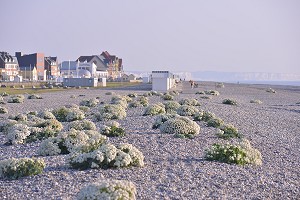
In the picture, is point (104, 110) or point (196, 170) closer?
point (196, 170)

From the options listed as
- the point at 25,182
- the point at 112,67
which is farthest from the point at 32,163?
the point at 112,67

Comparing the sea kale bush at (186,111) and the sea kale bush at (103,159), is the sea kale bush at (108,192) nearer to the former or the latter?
the sea kale bush at (103,159)

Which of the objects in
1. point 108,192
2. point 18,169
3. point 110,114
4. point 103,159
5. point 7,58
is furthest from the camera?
point 7,58

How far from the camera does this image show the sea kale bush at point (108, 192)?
707cm

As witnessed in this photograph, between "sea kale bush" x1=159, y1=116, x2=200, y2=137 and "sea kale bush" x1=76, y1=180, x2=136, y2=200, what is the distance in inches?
300

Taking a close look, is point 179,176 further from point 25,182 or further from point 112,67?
point 112,67

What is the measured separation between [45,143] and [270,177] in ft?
19.9

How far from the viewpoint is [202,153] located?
494 inches

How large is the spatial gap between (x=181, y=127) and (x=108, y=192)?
8510 mm

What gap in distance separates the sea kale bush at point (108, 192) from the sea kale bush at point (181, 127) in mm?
7615

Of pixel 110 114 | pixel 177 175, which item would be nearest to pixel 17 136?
pixel 177 175

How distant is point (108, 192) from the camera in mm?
7164

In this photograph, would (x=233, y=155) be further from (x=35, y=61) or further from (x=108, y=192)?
(x=35, y=61)

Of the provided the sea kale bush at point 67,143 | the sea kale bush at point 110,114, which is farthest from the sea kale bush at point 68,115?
the sea kale bush at point 67,143
